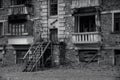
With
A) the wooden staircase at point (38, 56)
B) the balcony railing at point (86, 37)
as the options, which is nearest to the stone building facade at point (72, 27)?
the balcony railing at point (86, 37)

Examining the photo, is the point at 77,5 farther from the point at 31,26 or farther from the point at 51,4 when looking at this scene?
the point at 31,26

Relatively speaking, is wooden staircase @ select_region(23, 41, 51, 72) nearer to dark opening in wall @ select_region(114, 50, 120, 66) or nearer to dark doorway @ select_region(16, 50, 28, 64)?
dark doorway @ select_region(16, 50, 28, 64)

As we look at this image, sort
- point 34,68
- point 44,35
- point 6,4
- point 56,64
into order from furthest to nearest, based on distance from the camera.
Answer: point 6,4, point 44,35, point 56,64, point 34,68

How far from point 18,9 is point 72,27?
817cm

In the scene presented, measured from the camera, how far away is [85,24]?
93.9ft

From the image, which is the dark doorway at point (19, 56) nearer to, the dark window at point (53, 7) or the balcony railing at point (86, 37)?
the dark window at point (53, 7)

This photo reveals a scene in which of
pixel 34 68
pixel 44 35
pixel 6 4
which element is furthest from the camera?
pixel 6 4

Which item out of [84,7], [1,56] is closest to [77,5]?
[84,7]

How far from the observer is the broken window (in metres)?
28.0

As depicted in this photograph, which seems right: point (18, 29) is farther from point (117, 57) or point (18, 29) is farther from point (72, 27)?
point (117, 57)

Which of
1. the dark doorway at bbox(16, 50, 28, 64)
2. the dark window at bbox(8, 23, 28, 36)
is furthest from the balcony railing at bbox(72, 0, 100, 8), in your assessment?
the dark doorway at bbox(16, 50, 28, 64)

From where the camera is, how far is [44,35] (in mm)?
30391

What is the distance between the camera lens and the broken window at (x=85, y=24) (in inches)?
1104

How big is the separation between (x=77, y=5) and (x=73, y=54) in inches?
222
